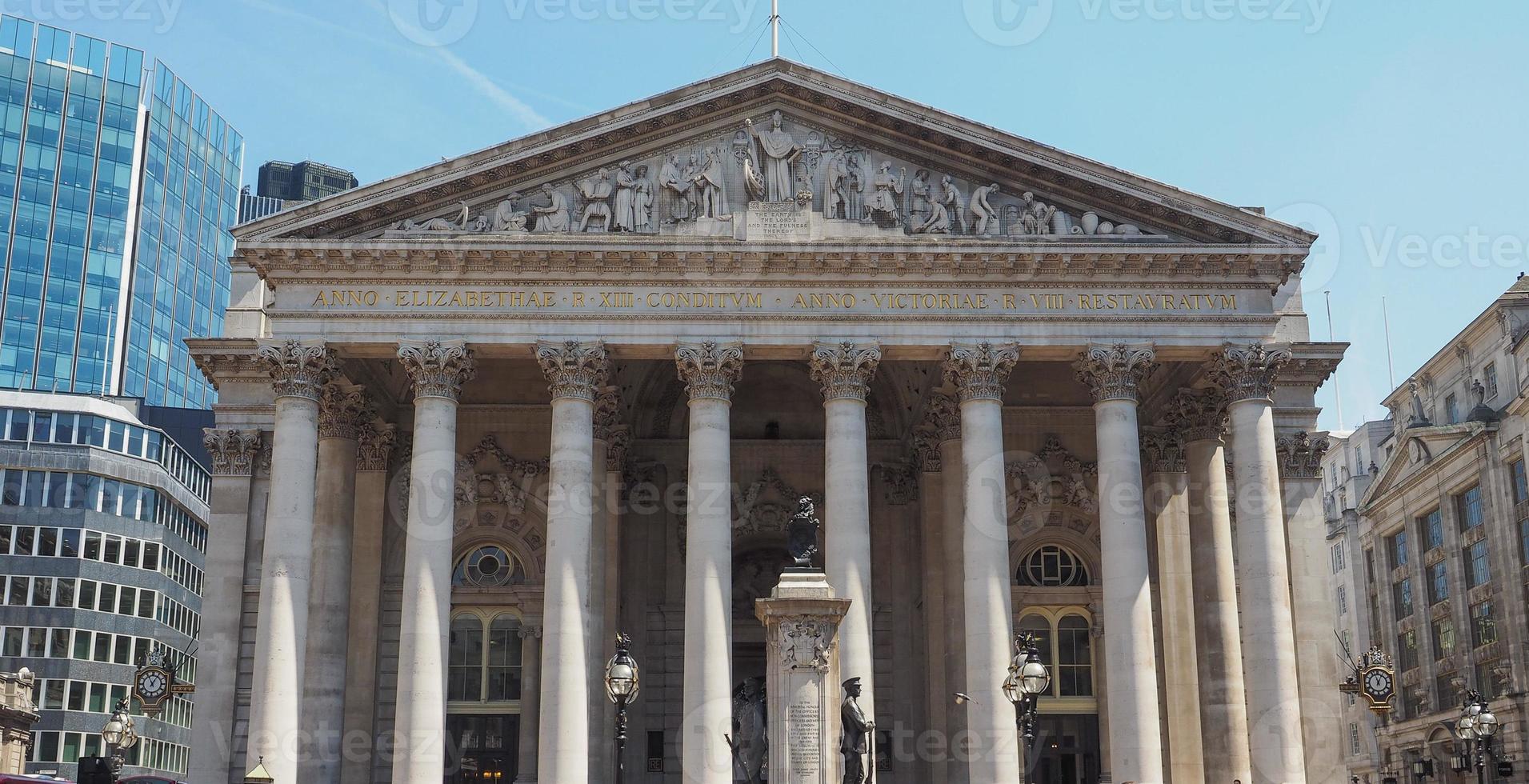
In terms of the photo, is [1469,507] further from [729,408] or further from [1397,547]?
[729,408]

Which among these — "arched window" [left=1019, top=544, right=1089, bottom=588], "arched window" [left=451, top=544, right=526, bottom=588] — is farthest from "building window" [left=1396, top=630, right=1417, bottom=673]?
"arched window" [left=451, top=544, right=526, bottom=588]

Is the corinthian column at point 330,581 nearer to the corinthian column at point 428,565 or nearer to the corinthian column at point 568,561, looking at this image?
the corinthian column at point 428,565

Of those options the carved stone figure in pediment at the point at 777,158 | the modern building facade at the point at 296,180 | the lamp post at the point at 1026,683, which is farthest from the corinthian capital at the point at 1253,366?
the modern building facade at the point at 296,180

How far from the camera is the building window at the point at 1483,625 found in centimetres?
6806

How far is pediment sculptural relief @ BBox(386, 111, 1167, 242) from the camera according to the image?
39781mm

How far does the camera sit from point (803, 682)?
2627cm

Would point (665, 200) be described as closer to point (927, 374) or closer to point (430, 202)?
point (430, 202)

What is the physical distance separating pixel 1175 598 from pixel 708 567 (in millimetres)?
14299

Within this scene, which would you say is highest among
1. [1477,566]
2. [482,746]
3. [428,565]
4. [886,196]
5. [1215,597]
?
[886,196]

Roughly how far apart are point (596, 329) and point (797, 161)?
6.64m

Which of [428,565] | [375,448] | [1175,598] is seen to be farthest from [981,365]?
[375,448]

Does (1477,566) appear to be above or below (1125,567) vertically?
above

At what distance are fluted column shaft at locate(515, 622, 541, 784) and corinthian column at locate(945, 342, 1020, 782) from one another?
1290 cm

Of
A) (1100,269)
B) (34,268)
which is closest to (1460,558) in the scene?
(1100,269)
